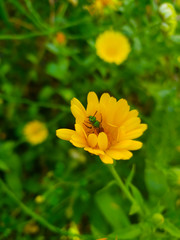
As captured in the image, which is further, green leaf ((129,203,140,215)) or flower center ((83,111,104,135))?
green leaf ((129,203,140,215))

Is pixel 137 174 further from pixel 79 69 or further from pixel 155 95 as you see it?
pixel 79 69

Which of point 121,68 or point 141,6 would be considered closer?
point 141,6

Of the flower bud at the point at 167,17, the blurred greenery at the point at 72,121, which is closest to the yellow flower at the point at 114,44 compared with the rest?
the blurred greenery at the point at 72,121

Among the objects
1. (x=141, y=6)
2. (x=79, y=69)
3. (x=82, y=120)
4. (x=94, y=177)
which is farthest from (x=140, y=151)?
(x=82, y=120)

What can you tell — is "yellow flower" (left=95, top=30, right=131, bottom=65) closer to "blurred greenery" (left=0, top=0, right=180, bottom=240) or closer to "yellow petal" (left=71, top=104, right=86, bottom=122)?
"blurred greenery" (left=0, top=0, right=180, bottom=240)

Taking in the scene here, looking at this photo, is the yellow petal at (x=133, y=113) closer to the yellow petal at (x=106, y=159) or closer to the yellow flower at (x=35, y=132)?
the yellow petal at (x=106, y=159)

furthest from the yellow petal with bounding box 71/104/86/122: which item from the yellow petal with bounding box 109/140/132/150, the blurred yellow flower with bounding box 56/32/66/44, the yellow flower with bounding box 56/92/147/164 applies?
the blurred yellow flower with bounding box 56/32/66/44
